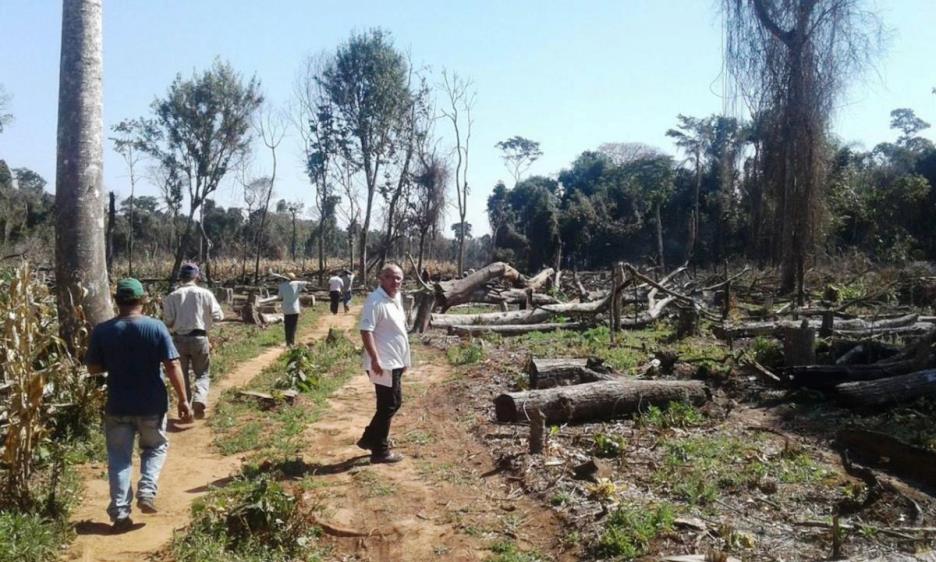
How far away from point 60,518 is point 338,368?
7099 mm

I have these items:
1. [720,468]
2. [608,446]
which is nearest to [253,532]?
[608,446]

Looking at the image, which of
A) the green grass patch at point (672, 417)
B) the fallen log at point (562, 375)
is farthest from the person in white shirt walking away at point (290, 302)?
the green grass patch at point (672, 417)

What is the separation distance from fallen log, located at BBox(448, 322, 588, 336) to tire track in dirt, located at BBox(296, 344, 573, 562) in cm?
724

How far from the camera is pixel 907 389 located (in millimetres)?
7410

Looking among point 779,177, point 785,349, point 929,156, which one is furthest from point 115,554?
point 929,156

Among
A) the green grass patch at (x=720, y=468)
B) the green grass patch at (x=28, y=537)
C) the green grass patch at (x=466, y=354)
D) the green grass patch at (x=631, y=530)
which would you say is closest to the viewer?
the green grass patch at (x=28, y=537)

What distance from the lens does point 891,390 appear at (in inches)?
291

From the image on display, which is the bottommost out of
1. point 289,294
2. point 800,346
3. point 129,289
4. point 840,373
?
point 840,373

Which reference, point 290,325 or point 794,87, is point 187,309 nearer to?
point 290,325

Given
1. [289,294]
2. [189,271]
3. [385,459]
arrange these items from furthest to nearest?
1. [289,294]
2. [189,271]
3. [385,459]

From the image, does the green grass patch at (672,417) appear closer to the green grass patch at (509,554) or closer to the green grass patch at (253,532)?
the green grass patch at (509,554)

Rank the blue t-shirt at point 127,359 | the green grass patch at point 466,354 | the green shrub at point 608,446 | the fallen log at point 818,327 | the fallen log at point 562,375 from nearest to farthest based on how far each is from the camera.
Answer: the blue t-shirt at point 127,359
the green shrub at point 608,446
the fallen log at point 562,375
the green grass patch at point 466,354
the fallen log at point 818,327

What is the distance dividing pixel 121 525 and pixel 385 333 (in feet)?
8.02

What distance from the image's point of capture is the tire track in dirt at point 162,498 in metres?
4.33
